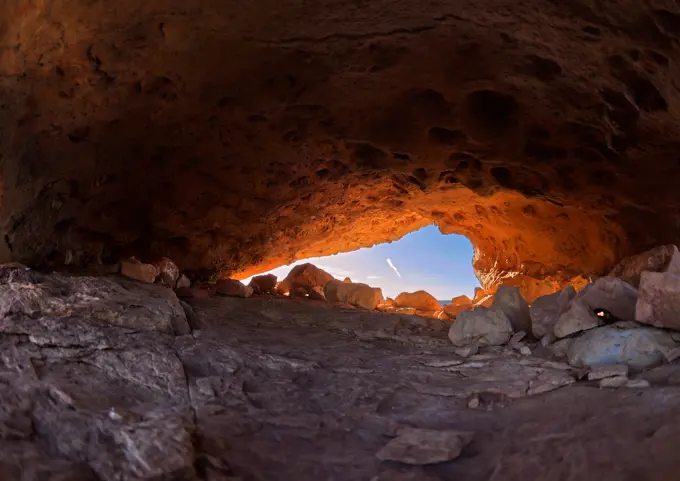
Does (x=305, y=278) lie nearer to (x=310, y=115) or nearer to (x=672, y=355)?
(x=310, y=115)

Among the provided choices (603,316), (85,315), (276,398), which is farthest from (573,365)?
(85,315)

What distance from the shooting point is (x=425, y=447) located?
62.0 inches

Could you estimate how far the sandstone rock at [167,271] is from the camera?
4.40 meters

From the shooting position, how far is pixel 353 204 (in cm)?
567

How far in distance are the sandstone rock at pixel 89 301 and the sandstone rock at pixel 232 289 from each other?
5.51 ft

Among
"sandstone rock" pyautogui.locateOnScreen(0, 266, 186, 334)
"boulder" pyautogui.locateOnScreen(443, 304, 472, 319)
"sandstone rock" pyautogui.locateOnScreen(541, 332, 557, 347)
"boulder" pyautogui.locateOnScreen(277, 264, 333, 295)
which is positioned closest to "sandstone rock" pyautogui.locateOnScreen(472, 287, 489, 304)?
"boulder" pyautogui.locateOnScreen(443, 304, 472, 319)

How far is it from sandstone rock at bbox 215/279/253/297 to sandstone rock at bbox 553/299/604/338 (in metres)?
3.20

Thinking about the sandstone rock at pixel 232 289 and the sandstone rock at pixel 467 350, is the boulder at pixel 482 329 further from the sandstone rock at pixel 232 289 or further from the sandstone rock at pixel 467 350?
the sandstone rock at pixel 232 289

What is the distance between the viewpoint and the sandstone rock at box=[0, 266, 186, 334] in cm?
242

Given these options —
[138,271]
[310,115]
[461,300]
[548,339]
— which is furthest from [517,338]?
[461,300]

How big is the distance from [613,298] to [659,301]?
37 cm

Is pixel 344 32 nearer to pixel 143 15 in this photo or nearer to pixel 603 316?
pixel 143 15

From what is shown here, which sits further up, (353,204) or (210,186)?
(210,186)

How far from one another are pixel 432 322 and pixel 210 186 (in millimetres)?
2430
